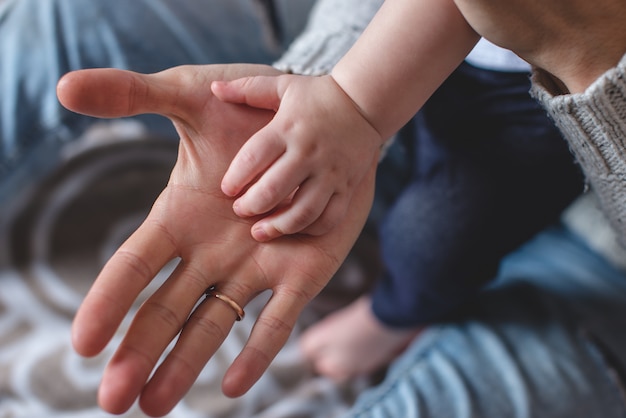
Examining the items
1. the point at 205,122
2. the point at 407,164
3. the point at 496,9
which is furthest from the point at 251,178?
the point at 407,164

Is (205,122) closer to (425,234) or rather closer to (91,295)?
(91,295)

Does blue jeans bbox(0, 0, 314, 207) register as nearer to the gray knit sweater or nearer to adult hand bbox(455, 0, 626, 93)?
the gray knit sweater

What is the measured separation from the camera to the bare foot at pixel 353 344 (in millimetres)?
703

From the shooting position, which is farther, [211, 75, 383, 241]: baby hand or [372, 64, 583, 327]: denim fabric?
[372, 64, 583, 327]: denim fabric

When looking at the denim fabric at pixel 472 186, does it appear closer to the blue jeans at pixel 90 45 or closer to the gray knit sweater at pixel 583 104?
the gray knit sweater at pixel 583 104

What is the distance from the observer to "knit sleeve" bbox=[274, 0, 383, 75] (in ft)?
1.61

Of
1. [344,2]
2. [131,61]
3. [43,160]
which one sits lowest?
[43,160]

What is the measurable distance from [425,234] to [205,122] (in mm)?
258

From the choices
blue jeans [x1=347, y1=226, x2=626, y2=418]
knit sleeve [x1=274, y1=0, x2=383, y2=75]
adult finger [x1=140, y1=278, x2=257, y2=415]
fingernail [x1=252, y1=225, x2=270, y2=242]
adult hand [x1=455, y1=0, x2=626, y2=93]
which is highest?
adult hand [x1=455, y1=0, x2=626, y2=93]

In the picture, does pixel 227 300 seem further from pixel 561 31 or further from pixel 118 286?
pixel 561 31

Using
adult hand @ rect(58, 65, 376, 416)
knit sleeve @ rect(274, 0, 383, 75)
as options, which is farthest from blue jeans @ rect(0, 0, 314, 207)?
adult hand @ rect(58, 65, 376, 416)

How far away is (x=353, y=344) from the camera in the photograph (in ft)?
2.32

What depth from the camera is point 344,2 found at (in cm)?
56

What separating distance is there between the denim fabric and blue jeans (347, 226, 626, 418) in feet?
0.21
